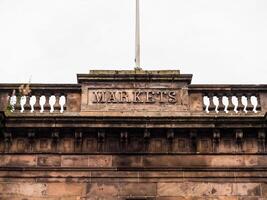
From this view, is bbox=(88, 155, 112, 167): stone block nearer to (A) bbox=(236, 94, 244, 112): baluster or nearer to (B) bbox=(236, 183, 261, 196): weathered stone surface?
(B) bbox=(236, 183, 261, 196): weathered stone surface

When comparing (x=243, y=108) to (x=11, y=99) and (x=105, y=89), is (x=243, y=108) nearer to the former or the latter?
(x=105, y=89)

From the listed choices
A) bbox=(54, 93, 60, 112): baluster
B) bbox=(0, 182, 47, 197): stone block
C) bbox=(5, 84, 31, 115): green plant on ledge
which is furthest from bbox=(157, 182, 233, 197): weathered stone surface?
bbox=(5, 84, 31, 115): green plant on ledge

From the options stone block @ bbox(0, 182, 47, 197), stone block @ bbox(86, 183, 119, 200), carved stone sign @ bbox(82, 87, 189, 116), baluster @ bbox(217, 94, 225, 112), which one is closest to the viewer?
stone block @ bbox(86, 183, 119, 200)

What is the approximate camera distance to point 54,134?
14930 millimetres

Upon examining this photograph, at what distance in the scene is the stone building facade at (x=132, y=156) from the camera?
1461 centimetres

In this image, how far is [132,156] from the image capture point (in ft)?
49.0

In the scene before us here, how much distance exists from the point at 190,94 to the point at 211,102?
0.60m

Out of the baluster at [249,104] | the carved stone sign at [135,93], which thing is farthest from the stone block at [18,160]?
the baluster at [249,104]

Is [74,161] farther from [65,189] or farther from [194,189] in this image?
[194,189]

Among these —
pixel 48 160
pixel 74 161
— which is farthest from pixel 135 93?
pixel 48 160

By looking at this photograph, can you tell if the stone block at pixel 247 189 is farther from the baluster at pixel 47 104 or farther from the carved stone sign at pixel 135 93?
the baluster at pixel 47 104

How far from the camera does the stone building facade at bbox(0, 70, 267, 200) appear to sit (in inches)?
575

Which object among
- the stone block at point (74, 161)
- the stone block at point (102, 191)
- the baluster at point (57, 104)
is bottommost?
the stone block at point (102, 191)

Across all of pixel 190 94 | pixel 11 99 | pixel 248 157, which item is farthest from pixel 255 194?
pixel 11 99
